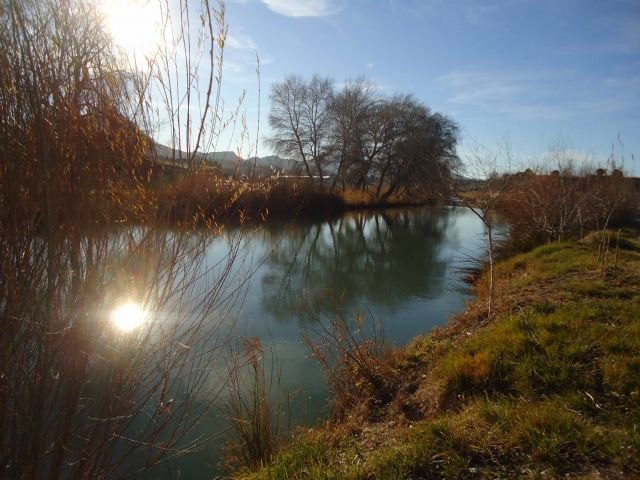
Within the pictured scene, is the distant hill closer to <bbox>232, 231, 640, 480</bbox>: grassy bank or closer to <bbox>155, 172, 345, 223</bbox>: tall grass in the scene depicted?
<bbox>155, 172, 345, 223</bbox>: tall grass

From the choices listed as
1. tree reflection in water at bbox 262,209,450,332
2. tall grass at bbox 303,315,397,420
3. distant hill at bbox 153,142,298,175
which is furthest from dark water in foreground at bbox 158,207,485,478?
distant hill at bbox 153,142,298,175

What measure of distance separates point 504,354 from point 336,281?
278 inches

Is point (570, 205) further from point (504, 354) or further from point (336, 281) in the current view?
point (504, 354)

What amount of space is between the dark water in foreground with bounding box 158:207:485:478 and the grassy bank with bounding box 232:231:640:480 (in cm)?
106

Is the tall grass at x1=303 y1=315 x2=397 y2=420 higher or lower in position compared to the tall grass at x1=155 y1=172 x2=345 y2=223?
lower

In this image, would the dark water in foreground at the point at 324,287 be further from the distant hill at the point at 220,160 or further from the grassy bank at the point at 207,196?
the distant hill at the point at 220,160

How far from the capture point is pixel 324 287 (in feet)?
33.0

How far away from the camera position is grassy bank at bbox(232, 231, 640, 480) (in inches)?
95.3

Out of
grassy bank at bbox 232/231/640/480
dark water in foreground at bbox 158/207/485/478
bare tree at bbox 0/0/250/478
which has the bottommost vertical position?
dark water in foreground at bbox 158/207/485/478

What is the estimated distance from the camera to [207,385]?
4773 mm

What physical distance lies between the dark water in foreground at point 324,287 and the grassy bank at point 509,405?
1.06 m

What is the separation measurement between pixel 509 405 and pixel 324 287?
23.4 feet

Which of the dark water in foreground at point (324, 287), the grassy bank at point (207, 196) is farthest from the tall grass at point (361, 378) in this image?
the grassy bank at point (207, 196)

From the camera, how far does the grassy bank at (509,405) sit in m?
2.42
